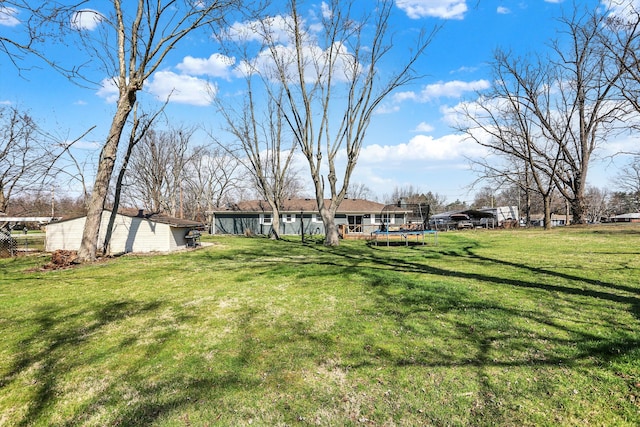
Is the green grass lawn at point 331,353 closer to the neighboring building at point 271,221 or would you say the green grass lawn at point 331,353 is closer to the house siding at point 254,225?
the neighboring building at point 271,221

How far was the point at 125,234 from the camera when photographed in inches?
598

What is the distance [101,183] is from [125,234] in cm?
471

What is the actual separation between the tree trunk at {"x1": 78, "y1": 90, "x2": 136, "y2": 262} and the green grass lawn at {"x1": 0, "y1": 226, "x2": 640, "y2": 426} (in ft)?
14.0

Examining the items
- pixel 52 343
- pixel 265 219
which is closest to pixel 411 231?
pixel 52 343

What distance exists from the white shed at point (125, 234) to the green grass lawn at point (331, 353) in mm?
8246

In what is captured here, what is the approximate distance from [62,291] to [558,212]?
99.5 metres

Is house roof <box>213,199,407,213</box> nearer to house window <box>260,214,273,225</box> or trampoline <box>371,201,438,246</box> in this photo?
house window <box>260,214,273,225</box>

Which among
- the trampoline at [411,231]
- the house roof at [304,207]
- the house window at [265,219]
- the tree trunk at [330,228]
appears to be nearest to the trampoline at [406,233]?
the trampoline at [411,231]

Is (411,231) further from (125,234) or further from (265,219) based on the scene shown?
(265,219)

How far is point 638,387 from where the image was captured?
2.82 m

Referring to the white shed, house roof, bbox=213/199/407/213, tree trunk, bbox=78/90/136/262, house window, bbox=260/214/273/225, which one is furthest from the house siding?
tree trunk, bbox=78/90/136/262

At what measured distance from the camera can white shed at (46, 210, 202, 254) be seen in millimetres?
15008

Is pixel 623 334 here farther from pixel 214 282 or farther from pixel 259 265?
pixel 259 265

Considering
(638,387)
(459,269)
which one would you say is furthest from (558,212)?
(638,387)
